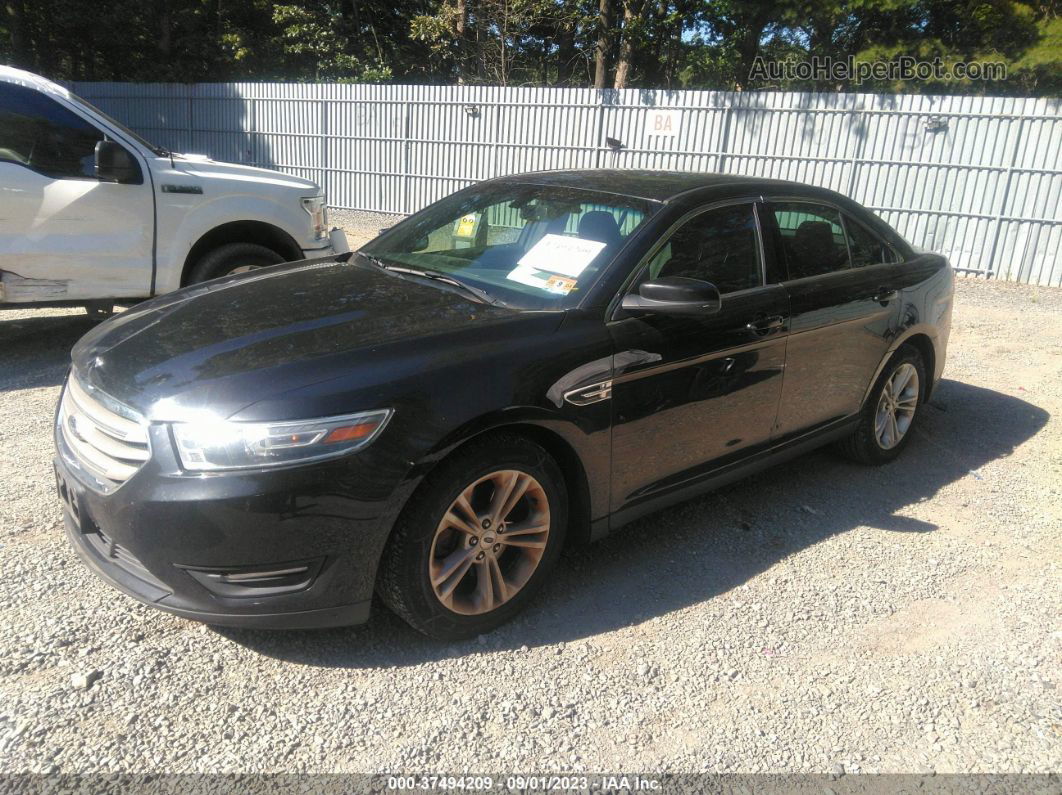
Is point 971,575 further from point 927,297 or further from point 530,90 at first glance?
point 530,90

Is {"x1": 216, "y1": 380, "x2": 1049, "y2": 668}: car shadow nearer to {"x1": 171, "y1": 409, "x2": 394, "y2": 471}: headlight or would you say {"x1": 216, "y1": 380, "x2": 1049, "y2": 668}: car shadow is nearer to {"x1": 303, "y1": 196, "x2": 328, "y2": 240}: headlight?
{"x1": 171, "y1": 409, "x2": 394, "y2": 471}: headlight

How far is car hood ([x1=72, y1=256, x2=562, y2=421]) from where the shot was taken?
263 cm

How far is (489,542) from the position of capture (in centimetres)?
300

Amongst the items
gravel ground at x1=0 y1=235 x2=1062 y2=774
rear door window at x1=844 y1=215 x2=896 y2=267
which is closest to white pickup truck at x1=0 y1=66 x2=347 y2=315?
gravel ground at x1=0 y1=235 x2=1062 y2=774

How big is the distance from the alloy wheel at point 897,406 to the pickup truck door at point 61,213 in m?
5.07

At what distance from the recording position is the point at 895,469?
5004 mm

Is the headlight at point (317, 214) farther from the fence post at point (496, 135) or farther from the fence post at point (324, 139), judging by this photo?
the fence post at point (324, 139)

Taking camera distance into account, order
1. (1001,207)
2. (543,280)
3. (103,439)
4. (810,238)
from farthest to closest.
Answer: (1001,207) < (810,238) < (543,280) < (103,439)

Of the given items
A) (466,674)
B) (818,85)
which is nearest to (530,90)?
(466,674)

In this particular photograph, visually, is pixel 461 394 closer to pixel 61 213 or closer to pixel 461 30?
pixel 61 213

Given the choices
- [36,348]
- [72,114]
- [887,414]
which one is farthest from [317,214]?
[887,414]

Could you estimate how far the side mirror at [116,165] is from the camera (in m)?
5.52

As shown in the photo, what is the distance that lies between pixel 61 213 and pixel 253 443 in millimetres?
4124

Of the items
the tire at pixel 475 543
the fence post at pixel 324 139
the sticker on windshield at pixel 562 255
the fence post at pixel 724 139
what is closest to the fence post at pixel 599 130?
the fence post at pixel 724 139
